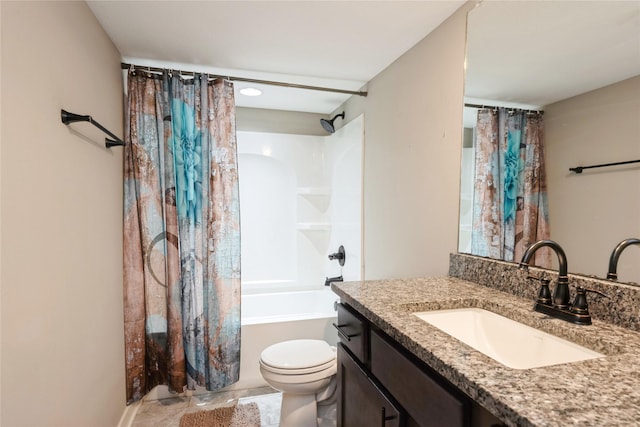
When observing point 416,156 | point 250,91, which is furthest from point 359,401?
Answer: point 250,91

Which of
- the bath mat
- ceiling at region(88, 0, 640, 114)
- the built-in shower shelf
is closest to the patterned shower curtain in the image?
the bath mat

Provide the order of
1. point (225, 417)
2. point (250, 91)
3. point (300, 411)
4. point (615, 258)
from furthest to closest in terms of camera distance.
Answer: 1. point (250, 91)
2. point (225, 417)
3. point (300, 411)
4. point (615, 258)

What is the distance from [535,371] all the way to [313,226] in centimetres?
283

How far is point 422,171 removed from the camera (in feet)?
5.77

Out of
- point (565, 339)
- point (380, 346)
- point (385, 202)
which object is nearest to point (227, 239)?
point (385, 202)

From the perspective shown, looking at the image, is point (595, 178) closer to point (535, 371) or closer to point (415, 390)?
point (535, 371)

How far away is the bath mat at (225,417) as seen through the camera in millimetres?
1967

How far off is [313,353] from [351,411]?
2.12ft

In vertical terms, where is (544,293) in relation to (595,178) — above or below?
below

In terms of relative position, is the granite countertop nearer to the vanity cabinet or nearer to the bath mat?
the vanity cabinet

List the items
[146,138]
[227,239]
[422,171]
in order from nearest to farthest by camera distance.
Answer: [422,171]
[146,138]
[227,239]

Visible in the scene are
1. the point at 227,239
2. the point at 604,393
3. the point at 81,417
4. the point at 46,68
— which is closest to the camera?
the point at 604,393

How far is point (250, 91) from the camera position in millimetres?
2604

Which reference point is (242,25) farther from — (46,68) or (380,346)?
(380,346)
